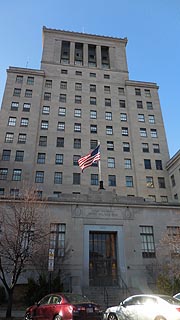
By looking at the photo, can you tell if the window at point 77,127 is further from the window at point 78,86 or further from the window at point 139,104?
the window at point 139,104

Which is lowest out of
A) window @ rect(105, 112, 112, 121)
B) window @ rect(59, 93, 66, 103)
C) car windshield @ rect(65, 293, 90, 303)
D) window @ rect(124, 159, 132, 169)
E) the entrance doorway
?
car windshield @ rect(65, 293, 90, 303)

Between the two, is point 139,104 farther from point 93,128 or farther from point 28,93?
point 28,93

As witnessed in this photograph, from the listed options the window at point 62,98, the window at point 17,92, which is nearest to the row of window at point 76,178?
the window at point 62,98

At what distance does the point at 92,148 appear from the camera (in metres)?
43.9

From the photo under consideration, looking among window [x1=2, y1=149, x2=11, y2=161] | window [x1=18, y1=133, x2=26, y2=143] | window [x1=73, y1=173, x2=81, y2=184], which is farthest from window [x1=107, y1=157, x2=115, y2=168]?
window [x1=2, y1=149, x2=11, y2=161]

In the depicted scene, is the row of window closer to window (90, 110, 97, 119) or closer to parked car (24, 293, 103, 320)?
window (90, 110, 97, 119)

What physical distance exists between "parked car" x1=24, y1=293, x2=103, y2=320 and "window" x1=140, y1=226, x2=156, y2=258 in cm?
1466

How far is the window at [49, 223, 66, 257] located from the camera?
930 inches

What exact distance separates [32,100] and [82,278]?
33575mm

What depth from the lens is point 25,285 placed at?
21.3 m

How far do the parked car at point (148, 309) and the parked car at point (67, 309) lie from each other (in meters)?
1.54

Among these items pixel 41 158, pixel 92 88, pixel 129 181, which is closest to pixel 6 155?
pixel 41 158

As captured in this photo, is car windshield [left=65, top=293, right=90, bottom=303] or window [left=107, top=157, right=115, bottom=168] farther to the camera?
window [left=107, top=157, right=115, bottom=168]

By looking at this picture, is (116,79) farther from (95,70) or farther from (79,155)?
(79,155)
